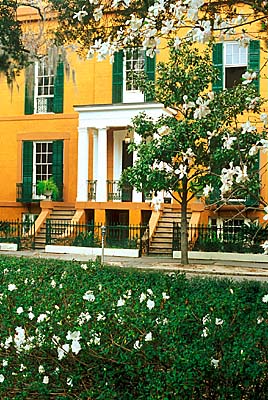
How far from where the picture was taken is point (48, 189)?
2442 cm

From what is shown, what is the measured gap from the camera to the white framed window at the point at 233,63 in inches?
898

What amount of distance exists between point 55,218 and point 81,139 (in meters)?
3.31

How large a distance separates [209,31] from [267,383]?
2343 millimetres

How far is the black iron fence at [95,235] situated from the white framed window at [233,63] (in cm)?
670

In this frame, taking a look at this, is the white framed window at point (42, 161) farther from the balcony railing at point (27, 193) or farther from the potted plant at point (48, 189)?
the potted plant at point (48, 189)

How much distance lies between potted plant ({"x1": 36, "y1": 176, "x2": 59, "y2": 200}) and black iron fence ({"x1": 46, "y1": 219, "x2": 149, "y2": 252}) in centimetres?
182

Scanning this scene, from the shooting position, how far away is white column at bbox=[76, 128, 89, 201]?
23.9 m

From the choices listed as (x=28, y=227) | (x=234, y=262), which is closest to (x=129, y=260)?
(x=234, y=262)

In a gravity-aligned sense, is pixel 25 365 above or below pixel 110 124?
below

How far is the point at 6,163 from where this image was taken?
26656 millimetres

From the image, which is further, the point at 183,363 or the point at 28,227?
the point at 28,227

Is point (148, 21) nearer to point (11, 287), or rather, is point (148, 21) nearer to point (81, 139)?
point (11, 287)

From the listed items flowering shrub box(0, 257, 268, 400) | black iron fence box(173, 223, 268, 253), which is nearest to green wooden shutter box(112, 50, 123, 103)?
black iron fence box(173, 223, 268, 253)

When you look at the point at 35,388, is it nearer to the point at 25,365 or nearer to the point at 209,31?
the point at 25,365
